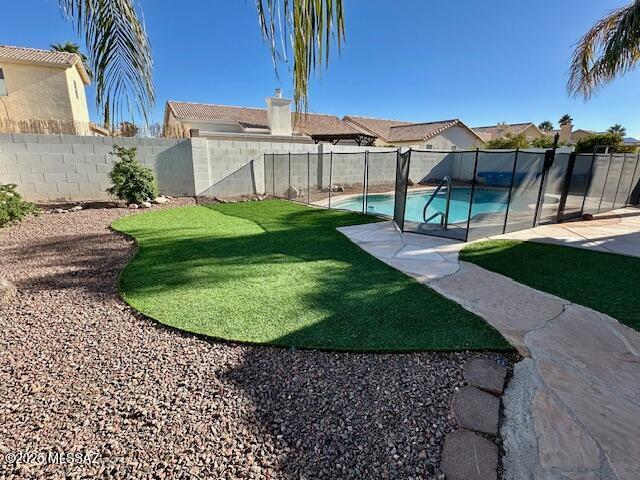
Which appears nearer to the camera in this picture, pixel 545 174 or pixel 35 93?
pixel 545 174

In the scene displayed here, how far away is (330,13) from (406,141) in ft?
82.7

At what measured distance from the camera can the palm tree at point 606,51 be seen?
229 inches

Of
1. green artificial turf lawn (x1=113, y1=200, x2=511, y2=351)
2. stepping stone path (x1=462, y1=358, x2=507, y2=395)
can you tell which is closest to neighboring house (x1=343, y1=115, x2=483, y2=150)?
green artificial turf lawn (x1=113, y1=200, x2=511, y2=351)

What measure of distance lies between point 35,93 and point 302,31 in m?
18.5

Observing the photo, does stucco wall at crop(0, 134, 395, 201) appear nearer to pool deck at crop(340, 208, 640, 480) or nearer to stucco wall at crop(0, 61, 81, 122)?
stucco wall at crop(0, 61, 81, 122)

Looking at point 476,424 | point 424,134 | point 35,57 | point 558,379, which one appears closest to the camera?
point 476,424

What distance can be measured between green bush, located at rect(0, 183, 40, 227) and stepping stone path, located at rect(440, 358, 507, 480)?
8524 millimetres

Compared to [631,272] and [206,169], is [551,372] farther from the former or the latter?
[206,169]

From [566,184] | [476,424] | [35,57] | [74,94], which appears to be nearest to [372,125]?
[74,94]

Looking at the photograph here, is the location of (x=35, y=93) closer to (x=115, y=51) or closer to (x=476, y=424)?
(x=115, y=51)

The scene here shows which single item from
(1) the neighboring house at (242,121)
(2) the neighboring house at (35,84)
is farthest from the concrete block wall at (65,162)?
(1) the neighboring house at (242,121)

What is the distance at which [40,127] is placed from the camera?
8.59m

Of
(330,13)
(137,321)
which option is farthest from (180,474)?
(330,13)

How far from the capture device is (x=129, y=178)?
882 cm
